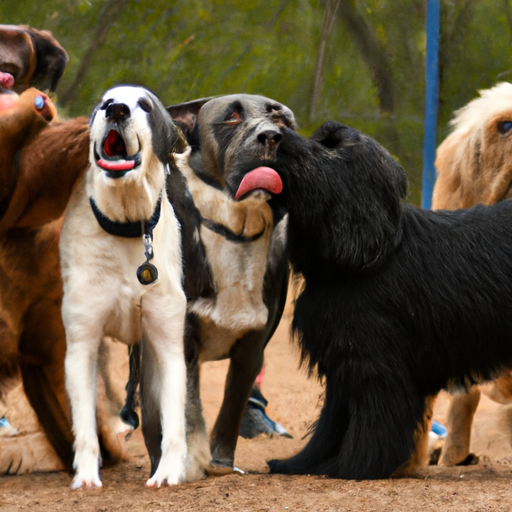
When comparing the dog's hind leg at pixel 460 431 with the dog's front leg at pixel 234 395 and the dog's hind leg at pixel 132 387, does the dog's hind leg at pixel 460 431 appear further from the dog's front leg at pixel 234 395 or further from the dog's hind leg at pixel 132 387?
the dog's hind leg at pixel 132 387

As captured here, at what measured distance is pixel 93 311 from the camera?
2701 millimetres

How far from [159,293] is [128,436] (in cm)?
168

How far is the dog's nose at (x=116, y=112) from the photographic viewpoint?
2.64 m

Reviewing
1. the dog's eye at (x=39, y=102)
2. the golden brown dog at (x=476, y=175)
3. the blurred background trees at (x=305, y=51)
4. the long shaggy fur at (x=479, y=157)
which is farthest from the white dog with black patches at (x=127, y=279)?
the blurred background trees at (x=305, y=51)

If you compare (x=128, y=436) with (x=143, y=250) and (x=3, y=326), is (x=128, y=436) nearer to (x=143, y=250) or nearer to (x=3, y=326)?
(x=3, y=326)

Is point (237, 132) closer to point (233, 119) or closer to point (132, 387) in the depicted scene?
point (233, 119)

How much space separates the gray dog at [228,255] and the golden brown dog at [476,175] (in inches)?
48.4

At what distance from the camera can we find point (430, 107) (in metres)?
6.17

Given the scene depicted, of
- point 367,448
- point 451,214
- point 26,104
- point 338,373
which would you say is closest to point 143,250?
point 26,104

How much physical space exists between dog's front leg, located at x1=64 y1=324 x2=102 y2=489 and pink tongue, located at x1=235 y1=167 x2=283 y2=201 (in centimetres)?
73

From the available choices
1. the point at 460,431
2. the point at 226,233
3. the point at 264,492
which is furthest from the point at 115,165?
the point at 460,431

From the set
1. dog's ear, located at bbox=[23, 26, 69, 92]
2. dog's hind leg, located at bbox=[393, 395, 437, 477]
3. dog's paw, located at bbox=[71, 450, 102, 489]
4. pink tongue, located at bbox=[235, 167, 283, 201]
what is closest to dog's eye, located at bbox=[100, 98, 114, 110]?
pink tongue, located at bbox=[235, 167, 283, 201]

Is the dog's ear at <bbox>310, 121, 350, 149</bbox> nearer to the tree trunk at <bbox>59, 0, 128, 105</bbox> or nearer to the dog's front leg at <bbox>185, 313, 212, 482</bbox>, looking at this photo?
the dog's front leg at <bbox>185, 313, 212, 482</bbox>

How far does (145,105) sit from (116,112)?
6.0 inches
